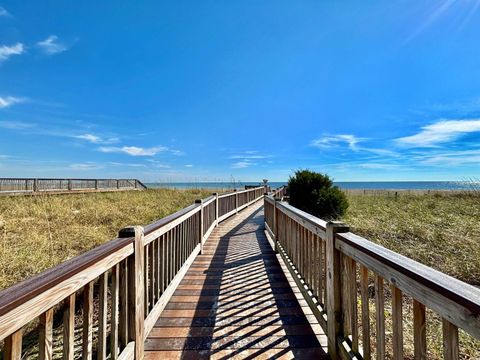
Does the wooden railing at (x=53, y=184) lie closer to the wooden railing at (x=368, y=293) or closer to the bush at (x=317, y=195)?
the bush at (x=317, y=195)

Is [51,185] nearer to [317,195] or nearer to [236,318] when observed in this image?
[317,195]

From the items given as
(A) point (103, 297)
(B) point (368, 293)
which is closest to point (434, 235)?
(B) point (368, 293)

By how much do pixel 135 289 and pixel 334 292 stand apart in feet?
5.13

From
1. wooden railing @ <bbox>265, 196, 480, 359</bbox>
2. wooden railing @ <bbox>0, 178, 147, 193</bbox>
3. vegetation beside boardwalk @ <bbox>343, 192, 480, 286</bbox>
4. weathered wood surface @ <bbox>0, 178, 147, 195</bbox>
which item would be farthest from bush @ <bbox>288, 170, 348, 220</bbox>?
wooden railing @ <bbox>0, 178, 147, 193</bbox>

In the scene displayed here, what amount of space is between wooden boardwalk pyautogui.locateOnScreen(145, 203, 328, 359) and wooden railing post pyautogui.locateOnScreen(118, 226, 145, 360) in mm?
280

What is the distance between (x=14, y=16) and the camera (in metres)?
7.16

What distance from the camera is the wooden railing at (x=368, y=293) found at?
90cm

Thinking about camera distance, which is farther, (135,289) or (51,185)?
(51,185)

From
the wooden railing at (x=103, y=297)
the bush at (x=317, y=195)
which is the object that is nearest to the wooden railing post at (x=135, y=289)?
the wooden railing at (x=103, y=297)

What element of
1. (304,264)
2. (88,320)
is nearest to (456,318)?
(88,320)

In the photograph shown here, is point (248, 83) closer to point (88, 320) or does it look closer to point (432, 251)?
point (432, 251)

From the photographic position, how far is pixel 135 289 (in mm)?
1898

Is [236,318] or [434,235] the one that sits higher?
[434,235]

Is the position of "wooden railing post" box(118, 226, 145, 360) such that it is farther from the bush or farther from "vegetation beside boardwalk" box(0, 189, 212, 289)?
the bush
